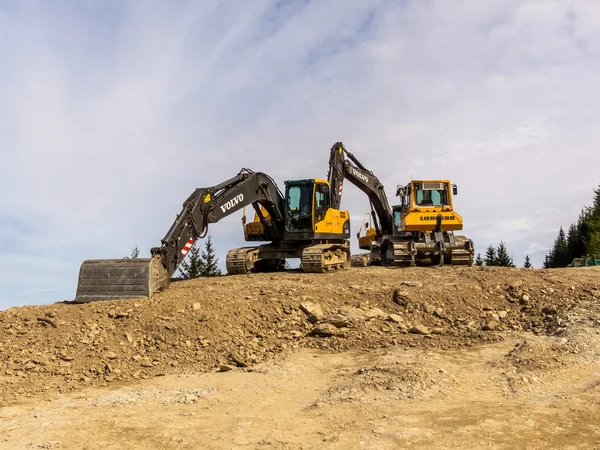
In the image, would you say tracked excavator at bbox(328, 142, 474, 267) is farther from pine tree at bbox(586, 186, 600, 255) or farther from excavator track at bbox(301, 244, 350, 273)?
pine tree at bbox(586, 186, 600, 255)

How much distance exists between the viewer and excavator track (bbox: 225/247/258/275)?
56.9 ft

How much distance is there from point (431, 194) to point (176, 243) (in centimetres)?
1054

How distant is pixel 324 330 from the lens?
35.4 ft

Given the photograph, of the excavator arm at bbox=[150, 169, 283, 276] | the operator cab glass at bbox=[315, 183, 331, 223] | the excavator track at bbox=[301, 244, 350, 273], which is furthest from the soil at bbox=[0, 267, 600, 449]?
the operator cab glass at bbox=[315, 183, 331, 223]

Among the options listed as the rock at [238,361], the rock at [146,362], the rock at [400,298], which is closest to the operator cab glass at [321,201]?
the rock at [400,298]

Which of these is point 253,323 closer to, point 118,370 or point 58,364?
point 118,370

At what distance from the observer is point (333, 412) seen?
7016mm

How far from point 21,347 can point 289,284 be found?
20.3 feet

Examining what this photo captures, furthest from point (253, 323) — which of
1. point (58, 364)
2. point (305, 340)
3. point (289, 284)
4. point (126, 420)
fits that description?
point (126, 420)

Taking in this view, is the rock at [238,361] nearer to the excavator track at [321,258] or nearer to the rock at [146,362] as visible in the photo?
the rock at [146,362]

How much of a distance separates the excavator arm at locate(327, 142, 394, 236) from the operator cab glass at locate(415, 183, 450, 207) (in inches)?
116

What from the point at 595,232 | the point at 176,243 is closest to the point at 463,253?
the point at 176,243

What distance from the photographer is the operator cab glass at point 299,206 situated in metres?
17.9

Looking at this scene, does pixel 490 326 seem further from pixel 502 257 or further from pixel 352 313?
pixel 502 257
